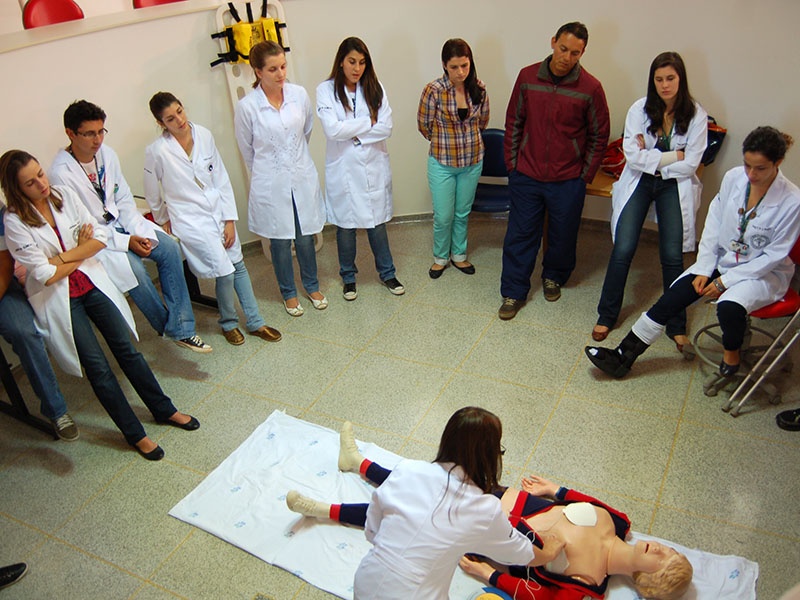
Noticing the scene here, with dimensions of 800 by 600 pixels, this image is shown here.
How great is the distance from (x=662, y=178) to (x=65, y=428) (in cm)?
317

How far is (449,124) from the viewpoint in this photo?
3703mm

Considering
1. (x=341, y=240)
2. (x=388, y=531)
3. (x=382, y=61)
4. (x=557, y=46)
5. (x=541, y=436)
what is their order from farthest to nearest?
(x=382, y=61), (x=341, y=240), (x=557, y=46), (x=541, y=436), (x=388, y=531)

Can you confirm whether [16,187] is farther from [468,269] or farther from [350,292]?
[468,269]

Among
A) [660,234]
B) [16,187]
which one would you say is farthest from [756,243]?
[16,187]

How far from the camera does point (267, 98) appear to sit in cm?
338

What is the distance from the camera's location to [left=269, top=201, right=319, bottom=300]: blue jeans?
3.73 meters

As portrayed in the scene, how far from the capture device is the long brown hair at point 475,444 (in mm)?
1723

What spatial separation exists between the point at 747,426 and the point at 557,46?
201cm

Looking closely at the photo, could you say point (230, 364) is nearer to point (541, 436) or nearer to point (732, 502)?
point (541, 436)

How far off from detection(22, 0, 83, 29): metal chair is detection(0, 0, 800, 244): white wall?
3.33 ft

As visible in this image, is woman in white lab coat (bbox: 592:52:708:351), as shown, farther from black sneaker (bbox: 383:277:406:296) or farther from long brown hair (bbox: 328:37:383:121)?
long brown hair (bbox: 328:37:383:121)

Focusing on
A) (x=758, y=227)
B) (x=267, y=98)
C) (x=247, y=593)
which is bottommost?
(x=247, y=593)

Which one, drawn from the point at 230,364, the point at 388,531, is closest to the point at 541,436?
the point at 388,531

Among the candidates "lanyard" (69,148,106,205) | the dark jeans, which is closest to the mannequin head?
the dark jeans
